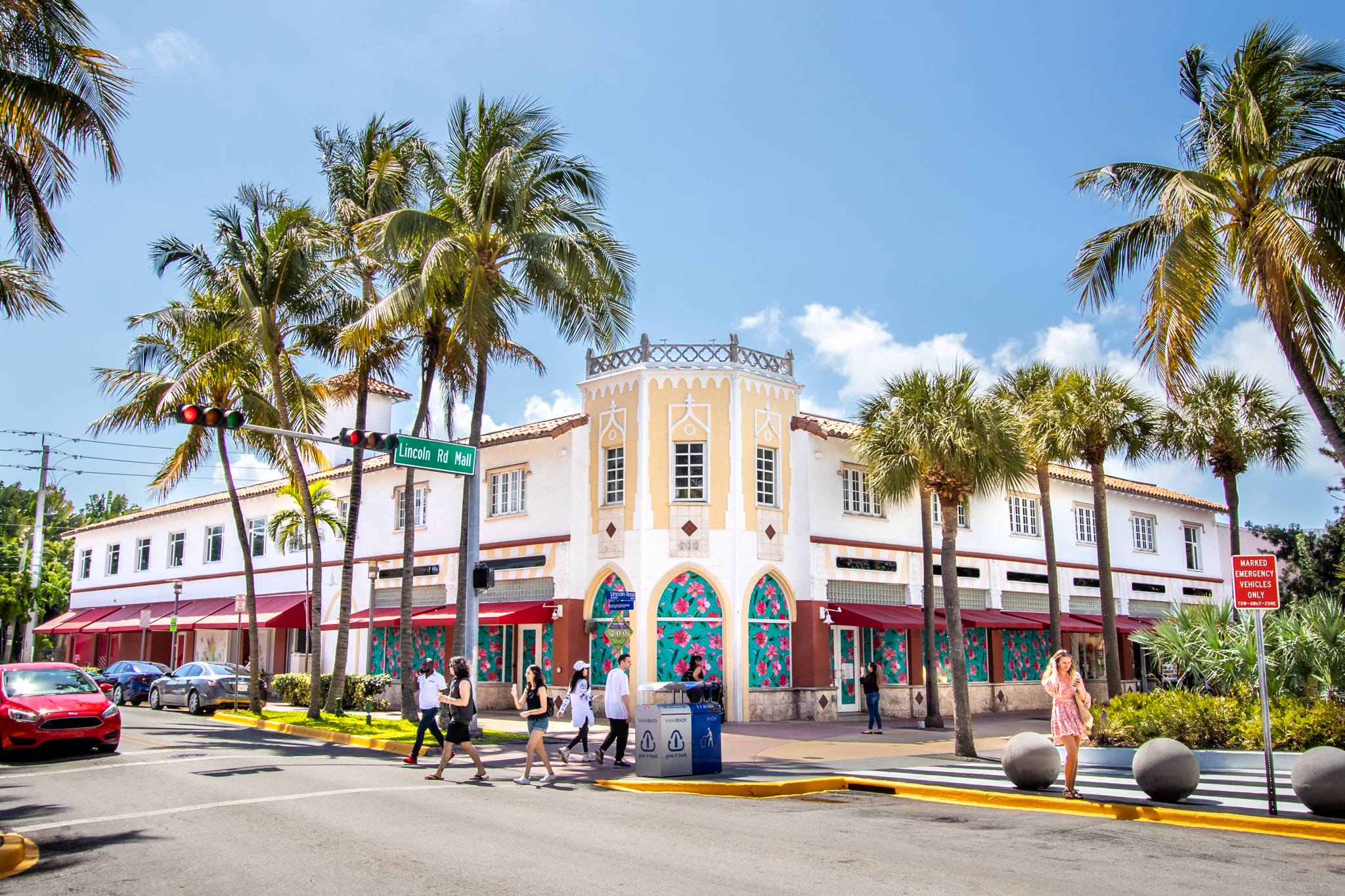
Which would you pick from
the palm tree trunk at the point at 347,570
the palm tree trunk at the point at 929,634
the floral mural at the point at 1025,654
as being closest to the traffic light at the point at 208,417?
the palm tree trunk at the point at 347,570

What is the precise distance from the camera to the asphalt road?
7203 mm

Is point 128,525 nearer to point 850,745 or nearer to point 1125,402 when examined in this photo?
point 850,745

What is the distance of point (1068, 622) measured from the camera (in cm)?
3034

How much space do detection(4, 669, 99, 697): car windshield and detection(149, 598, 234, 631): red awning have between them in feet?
63.6

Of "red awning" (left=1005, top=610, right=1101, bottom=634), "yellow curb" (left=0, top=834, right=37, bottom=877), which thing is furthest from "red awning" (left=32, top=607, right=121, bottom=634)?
"yellow curb" (left=0, top=834, right=37, bottom=877)

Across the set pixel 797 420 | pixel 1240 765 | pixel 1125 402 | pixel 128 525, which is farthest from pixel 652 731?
pixel 128 525

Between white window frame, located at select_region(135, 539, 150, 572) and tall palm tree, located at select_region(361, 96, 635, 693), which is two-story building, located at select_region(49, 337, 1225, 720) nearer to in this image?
tall palm tree, located at select_region(361, 96, 635, 693)

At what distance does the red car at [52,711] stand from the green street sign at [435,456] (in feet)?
21.0

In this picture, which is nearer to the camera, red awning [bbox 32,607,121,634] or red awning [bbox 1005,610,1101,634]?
red awning [bbox 1005,610,1101,634]

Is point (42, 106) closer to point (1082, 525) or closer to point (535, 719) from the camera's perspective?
point (535, 719)

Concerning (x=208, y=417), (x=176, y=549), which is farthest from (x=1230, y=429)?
(x=176, y=549)

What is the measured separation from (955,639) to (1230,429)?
1210 centimetres

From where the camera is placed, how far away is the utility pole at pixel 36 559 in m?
43.9

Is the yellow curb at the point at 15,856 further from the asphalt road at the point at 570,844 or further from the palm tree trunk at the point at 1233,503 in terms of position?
the palm tree trunk at the point at 1233,503
